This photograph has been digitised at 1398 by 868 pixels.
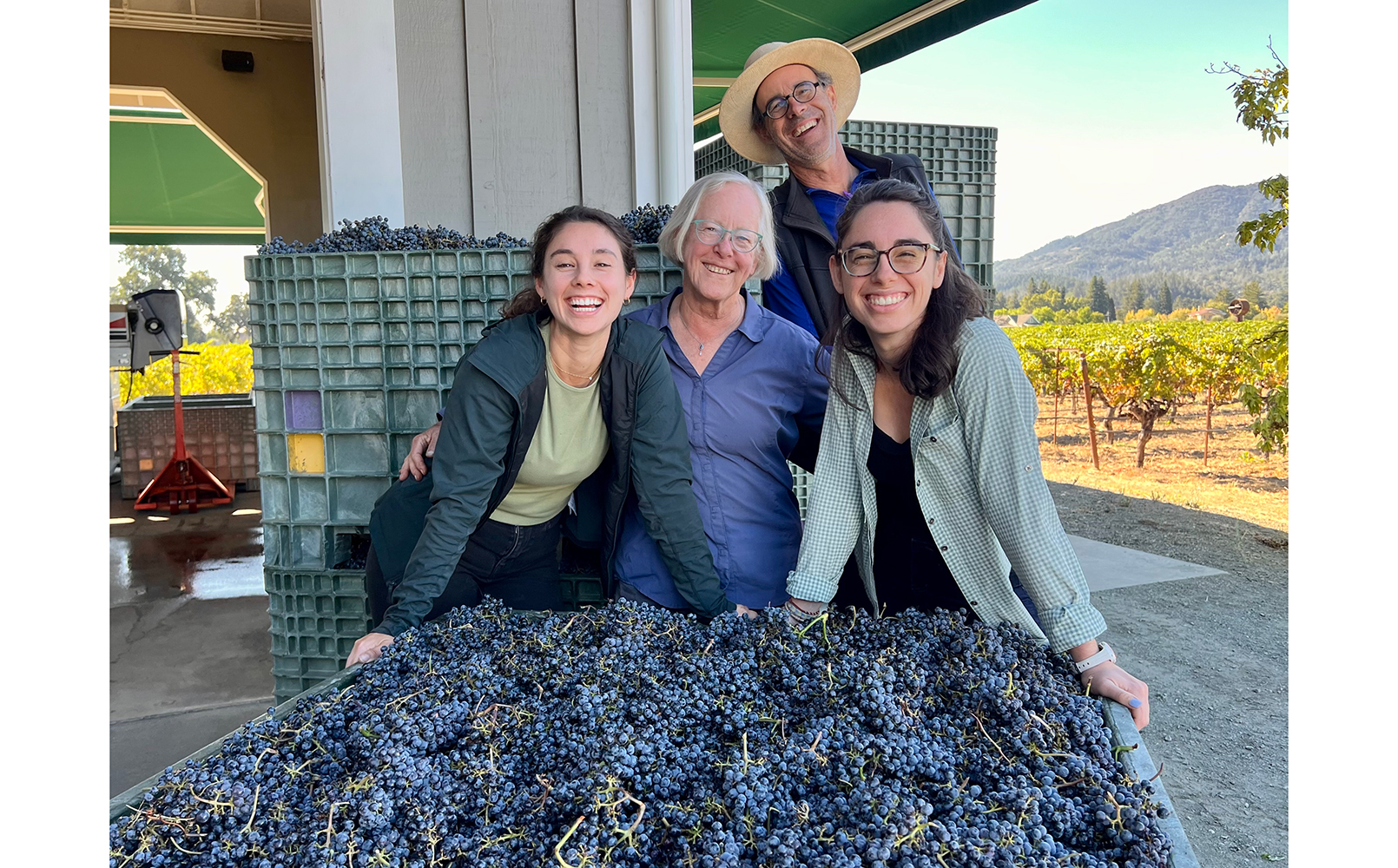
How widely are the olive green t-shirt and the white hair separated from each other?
49cm

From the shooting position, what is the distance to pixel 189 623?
14.8 feet

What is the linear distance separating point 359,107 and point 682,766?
3.11m

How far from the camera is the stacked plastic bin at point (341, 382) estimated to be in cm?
239

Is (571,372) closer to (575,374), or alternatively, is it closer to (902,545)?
(575,374)

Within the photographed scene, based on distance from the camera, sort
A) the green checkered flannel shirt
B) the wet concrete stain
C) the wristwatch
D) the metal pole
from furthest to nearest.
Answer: the metal pole → the wet concrete stain → the green checkered flannel shirt → the wristwatch

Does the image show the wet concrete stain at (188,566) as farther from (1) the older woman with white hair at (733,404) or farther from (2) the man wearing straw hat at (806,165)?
(2) the man wearing straw hat at (806,165)

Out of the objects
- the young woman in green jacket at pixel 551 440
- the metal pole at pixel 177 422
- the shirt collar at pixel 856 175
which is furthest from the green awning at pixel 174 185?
the young woman in green jacket at pixel 551 440

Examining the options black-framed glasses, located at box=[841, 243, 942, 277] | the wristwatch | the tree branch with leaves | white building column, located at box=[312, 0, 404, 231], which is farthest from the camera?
the tree branch with leaves

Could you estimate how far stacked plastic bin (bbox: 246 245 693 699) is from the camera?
94.0 inches

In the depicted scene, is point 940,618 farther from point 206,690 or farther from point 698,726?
point 206,690

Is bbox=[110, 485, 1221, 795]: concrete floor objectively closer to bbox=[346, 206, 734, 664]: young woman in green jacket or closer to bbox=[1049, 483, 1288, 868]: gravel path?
bbox=[1049, 483, 1288, 868]: gravel path

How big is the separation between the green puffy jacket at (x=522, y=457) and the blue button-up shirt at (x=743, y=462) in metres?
0.15

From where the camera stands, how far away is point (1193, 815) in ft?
9.63

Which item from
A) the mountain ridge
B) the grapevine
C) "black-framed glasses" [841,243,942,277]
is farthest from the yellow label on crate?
the mountain ridge
